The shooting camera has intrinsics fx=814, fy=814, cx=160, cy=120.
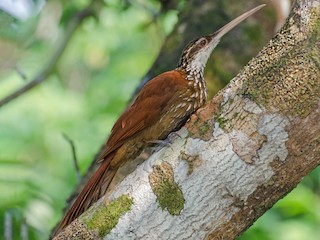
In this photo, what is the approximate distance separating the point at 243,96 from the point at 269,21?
2116mm

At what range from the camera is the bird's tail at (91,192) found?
9.96 ft

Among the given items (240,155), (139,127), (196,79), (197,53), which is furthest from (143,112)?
(240,155)

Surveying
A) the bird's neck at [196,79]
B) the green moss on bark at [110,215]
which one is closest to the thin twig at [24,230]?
the bird's neck at [196,79]

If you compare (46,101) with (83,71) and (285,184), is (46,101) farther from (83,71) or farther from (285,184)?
(285,184)

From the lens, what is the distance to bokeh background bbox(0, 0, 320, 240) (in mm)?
4203

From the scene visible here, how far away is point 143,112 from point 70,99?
4082 millimetres

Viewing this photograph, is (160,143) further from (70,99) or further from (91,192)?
(70,99)

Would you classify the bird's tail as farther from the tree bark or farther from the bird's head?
the bird's head

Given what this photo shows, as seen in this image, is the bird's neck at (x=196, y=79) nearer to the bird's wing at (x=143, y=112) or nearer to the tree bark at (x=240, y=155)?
the bird's wing at (x=143, y=112)

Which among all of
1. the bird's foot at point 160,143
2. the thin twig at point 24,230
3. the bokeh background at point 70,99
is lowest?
the bird's foot at point 160,143

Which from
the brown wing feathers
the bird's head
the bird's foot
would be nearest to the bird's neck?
the bird's head

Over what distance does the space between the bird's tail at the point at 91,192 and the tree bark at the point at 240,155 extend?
514mm

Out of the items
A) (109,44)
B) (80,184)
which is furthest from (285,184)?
(109,44)

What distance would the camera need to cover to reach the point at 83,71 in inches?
328
